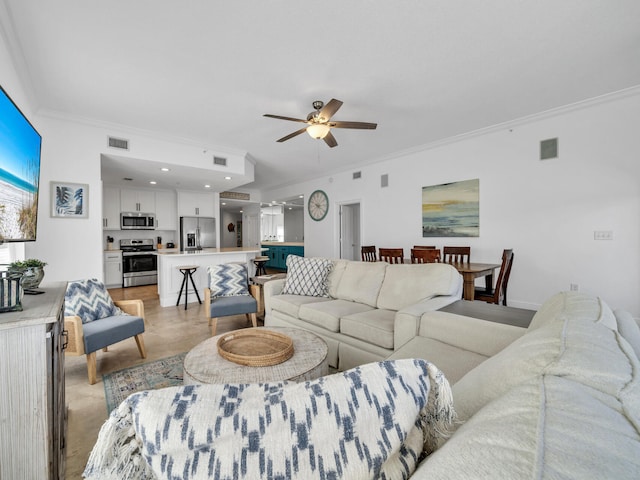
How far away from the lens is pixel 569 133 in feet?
11.9

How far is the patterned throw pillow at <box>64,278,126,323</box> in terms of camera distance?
250cm

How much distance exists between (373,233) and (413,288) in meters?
3.46

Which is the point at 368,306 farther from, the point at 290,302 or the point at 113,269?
the point at 113,269

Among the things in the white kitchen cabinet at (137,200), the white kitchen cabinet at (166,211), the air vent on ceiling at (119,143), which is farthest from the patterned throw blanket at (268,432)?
the white kitchen cabinet at (137,200)

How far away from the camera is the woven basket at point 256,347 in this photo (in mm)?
1634

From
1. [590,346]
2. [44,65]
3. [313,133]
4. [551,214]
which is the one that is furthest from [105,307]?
[551,214]

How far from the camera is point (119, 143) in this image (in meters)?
4.04

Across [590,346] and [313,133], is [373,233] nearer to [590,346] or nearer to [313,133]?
[313,133]

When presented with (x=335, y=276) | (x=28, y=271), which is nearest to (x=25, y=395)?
(x=28, y=271)

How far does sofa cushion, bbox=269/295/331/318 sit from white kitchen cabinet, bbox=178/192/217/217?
4.69 m

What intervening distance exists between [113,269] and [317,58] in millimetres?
6601

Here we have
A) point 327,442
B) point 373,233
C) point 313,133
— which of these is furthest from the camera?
point 373,233

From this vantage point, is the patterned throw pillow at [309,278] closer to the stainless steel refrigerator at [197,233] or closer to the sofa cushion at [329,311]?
the sofa cushion at [329,311]

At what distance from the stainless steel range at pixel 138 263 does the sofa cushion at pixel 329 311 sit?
5219mm
